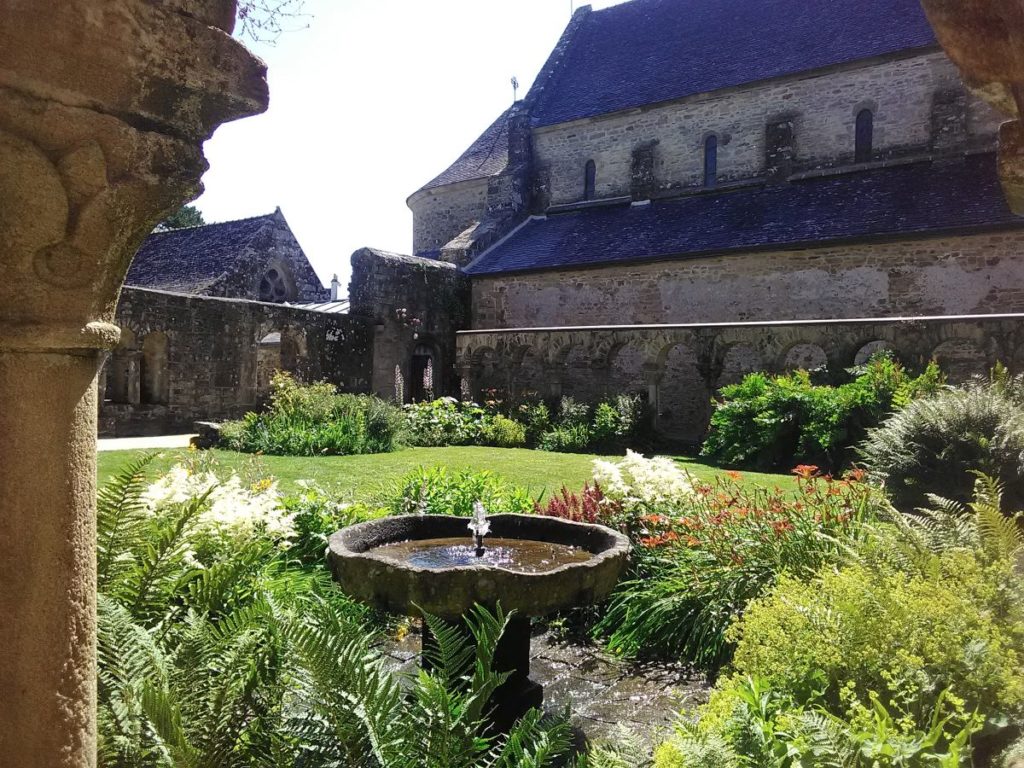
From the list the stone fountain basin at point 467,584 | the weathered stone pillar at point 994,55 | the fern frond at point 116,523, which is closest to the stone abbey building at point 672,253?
the stone fountain basin at point 467,584

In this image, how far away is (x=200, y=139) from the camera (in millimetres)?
1500

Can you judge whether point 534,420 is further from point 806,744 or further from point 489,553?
point 806,744

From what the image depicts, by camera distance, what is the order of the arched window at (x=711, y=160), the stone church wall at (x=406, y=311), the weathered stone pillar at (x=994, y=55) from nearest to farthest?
the weathered stone pillar at (x=994, y=55)
the stone church wall at (x=406, y=311)
the arched window at (x=711, y=160)

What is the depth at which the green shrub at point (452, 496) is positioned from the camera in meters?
5.63

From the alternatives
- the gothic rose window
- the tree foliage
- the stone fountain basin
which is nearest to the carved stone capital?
the stone fountain basin

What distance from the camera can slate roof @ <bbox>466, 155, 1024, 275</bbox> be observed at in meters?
14.3

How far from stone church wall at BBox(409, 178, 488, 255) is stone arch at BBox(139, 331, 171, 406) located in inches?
428

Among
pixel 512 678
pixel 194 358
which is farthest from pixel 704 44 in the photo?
pixel 512 678

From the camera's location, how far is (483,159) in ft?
78.8

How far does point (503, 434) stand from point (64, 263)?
12.6 meters

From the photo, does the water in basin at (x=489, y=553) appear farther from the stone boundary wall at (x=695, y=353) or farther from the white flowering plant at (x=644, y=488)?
the stone boundary wall at (x=695, y=353)

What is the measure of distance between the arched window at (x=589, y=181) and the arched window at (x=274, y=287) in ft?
27.9

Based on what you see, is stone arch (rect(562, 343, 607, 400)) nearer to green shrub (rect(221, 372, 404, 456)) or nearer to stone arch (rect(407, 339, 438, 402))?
stone arch (rect(407, 339, 438, 402))

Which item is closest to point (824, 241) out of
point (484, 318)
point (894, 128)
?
point (894, 128)
